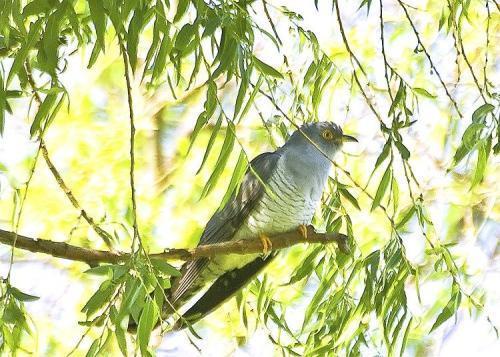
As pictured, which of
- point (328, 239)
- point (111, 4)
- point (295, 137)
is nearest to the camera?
point (111, 4)

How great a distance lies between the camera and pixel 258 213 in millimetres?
2572

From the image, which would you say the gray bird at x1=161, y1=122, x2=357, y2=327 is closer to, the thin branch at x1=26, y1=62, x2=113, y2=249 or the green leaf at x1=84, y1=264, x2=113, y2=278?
the thin branch at x1=26, y1=62, x2=113, y2=249

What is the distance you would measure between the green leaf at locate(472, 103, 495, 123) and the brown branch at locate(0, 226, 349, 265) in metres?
0.34

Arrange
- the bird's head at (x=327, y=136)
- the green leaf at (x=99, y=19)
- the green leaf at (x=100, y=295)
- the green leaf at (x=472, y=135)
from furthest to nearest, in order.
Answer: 1. the bird's head at (x=327, y=136)
2. the green leaf at (x=472, y=135)
3. the green leaf at (x=100, y=295)
4. the green leaf at (x=99, y=19)

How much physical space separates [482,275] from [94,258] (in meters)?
2.36

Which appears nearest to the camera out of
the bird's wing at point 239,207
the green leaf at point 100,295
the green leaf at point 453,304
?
the green leaf at point 100,295

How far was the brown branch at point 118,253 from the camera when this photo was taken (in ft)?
5.21

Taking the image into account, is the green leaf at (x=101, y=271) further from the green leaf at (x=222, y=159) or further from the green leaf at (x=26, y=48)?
the green leaf at (x=26, y=48)

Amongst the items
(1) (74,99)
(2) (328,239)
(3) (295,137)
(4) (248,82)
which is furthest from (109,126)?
(4) (248,82)

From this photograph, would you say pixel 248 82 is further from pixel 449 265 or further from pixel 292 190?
pixel 292 190

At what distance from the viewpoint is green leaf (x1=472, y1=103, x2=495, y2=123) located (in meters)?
1.58

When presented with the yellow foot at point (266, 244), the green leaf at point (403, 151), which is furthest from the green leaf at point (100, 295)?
the yellow foot at point (266, 244)

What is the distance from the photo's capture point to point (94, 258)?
64.2 inches

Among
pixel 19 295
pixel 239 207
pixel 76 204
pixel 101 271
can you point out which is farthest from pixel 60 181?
pixel 239 207
